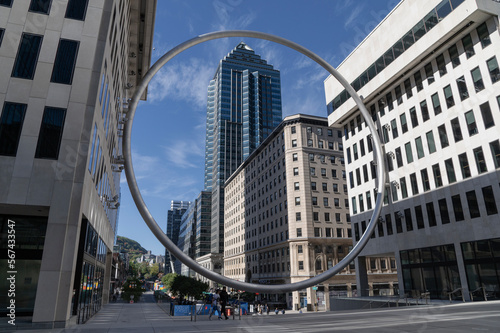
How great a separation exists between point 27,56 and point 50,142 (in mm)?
5434

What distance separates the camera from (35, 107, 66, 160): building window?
58.3 ft

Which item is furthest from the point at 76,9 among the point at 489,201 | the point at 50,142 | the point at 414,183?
the point at 414,183

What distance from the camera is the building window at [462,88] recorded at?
35.4m

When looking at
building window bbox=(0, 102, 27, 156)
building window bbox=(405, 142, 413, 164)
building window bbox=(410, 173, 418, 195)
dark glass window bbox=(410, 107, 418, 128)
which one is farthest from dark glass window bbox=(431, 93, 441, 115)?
building window bbox=(0, 102, 27, 156)

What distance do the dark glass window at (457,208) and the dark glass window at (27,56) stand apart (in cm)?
3963

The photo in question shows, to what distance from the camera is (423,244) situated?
38938mm

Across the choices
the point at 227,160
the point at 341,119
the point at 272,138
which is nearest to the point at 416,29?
the point at 341,119

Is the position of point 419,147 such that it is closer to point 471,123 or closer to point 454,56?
point 471,123

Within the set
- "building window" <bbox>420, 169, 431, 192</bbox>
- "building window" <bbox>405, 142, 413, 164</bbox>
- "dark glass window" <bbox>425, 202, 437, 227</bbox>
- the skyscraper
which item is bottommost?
"dark glass window" <bbox>425, 202, 437, 227</bbox>

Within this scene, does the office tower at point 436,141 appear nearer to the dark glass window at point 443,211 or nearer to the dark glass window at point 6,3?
the dark glass window at point 443,211

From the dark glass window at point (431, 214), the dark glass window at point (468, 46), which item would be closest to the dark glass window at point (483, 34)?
the dark glass window at point (468, 46)

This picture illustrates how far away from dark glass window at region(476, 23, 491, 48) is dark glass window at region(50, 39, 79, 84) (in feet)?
124

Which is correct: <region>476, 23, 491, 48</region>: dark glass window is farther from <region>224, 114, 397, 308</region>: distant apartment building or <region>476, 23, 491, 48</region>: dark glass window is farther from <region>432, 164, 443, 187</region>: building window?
<region>224, 114, 397, 308</region>: distant apartment building

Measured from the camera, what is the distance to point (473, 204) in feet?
110
